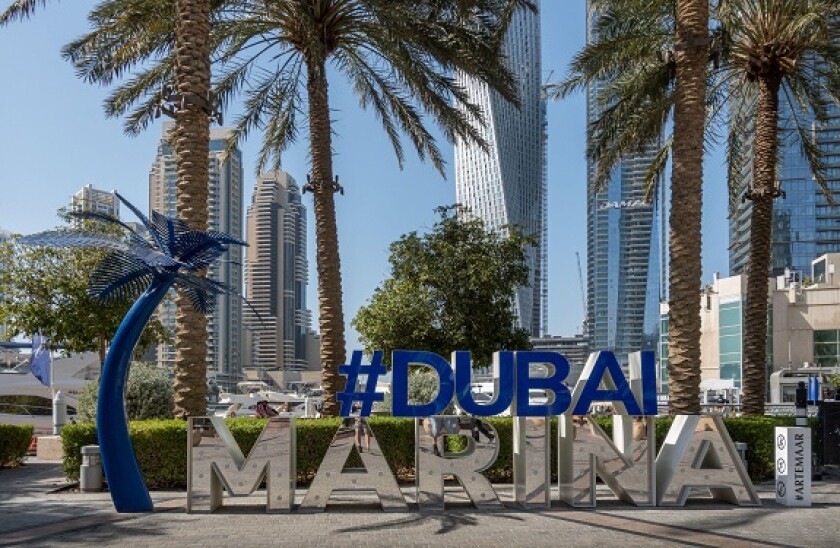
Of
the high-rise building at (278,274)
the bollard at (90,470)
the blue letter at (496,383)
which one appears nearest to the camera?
the blue letter at (496,383)

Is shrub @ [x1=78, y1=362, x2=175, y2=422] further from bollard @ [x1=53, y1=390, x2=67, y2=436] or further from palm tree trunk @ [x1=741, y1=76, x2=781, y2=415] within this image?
palm tree trunk @ [x1=741, y1=76, x2=781, y2=415]

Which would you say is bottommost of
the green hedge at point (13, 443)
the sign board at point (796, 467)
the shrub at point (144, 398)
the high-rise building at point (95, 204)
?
the green hedge at point (13, 443)

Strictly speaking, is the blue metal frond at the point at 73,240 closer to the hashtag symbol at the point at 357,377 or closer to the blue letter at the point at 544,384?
the hashtag symbol at the point at 357,377

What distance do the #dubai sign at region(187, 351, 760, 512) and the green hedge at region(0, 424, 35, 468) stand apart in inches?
357

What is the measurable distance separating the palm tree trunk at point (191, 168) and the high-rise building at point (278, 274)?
209 feet

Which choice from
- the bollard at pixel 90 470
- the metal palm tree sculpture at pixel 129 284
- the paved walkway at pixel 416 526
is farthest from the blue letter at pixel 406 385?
the bollard at pixel 90 470

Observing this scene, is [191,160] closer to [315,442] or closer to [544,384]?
[315,442]

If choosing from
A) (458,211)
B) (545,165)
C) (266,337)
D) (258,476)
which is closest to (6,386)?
(458,211)

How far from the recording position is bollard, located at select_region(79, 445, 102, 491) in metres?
14.6

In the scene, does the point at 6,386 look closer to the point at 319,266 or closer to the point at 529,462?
the point at 319,266

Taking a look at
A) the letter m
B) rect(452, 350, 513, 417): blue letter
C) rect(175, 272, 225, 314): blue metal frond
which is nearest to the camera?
the letter m

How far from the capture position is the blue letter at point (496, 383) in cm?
1302

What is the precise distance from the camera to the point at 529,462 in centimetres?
1321

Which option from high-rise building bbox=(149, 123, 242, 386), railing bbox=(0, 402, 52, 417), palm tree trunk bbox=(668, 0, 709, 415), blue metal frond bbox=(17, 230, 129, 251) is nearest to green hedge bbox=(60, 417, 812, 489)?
palm tree trunk bbox=(668, 0, 709, 415)
